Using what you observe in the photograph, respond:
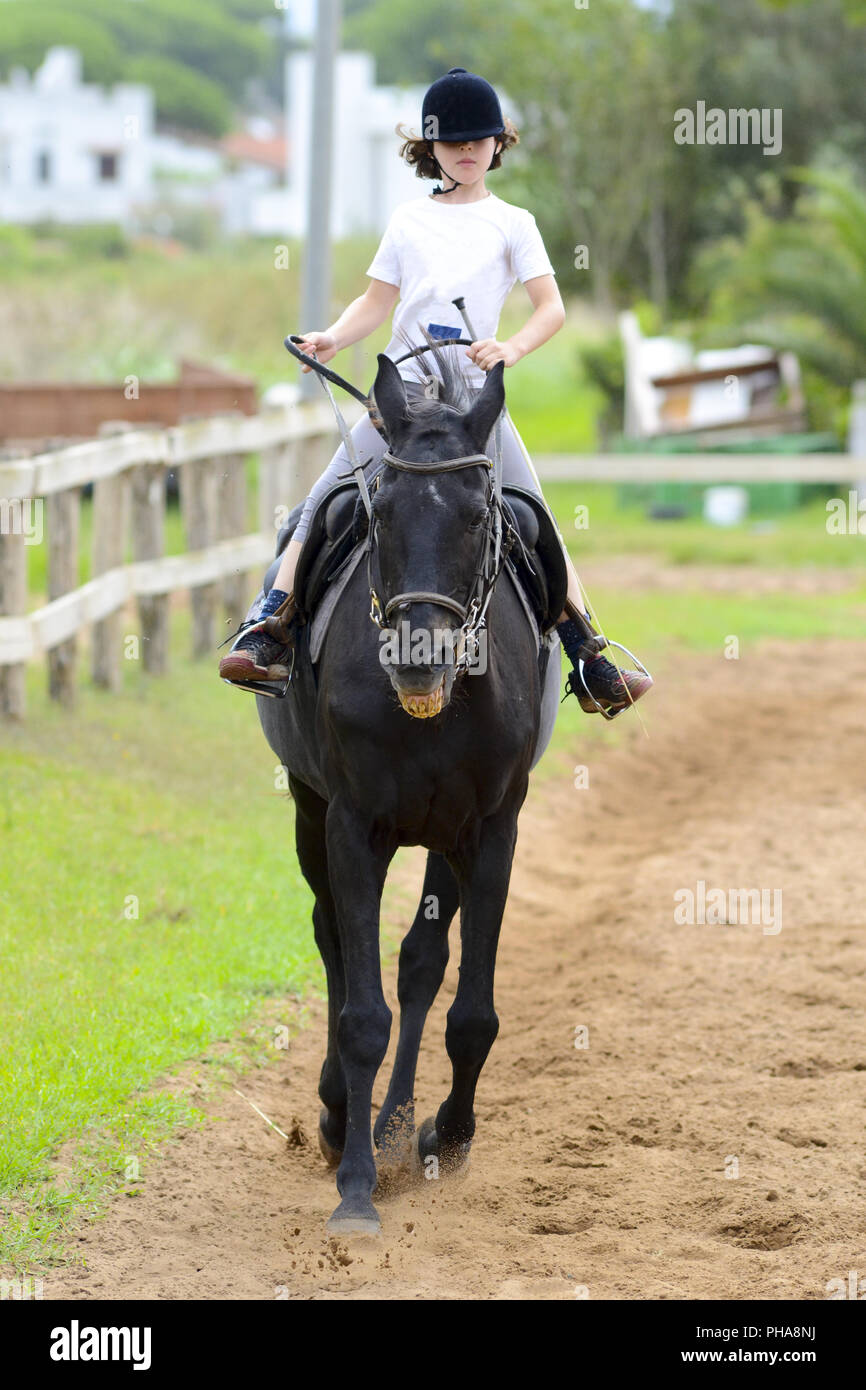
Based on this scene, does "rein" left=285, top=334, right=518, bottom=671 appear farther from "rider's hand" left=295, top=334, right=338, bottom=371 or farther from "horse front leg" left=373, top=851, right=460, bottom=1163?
"horse front leg" left=373, top=851, right=460, bottom=1163

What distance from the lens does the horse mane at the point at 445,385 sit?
14.3 feet

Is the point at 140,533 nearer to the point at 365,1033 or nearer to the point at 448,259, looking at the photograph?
the point at 448,259

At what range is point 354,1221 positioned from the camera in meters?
4.57

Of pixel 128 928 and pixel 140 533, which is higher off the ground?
pixel 140 533

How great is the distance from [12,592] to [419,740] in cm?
559

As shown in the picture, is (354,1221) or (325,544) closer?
(354,1221)

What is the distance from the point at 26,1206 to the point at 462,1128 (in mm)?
1368

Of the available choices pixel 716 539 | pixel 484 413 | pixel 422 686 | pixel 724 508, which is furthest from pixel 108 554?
pixel 724 508

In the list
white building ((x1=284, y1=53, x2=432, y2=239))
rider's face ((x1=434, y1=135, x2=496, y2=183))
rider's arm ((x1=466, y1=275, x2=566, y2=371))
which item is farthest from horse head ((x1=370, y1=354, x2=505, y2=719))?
white building ((x1=284, y1=53, x2=432, y2=239))

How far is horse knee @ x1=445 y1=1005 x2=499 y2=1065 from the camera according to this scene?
4.95 m

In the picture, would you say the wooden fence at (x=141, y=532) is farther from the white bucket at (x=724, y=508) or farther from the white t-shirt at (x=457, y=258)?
the white bucket at (x=724, y=508)

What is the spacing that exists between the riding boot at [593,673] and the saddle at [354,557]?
239 mm

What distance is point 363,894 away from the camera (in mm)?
4754
